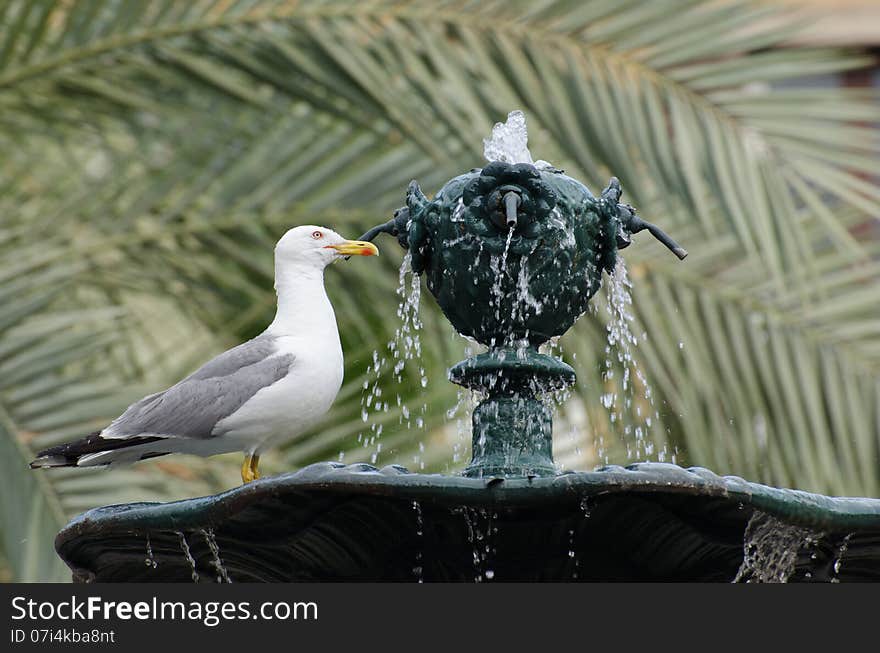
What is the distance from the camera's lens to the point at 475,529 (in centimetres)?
303

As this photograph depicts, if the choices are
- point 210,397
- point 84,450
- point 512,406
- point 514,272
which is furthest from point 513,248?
point 84,450

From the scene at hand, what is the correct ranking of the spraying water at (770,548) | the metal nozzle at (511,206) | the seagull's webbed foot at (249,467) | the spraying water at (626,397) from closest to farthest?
the spraying water at (770,548) → the metal nozzle at (511,206) → the seagull's webbed foot at (249,467) → the spraying water at (626,397)

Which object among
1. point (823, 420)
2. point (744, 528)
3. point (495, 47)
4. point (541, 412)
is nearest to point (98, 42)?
point (495, 47)

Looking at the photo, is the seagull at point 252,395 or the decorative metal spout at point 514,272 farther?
the seagull at point 252,395

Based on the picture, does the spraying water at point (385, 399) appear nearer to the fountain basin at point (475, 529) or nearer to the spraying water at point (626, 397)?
the spraying water at point (626, 397)

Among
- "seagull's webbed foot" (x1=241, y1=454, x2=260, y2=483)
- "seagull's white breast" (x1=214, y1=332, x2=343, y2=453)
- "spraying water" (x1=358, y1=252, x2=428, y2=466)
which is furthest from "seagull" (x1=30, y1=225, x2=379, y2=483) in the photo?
"spraying water" (x1=358, y1=252, x2=428, y2=466)

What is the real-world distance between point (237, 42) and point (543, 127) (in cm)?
115

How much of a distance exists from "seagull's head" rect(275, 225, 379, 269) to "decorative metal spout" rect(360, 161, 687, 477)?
1.08m

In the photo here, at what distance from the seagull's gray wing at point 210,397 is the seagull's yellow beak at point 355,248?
0.31 metres

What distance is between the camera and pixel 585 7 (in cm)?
672

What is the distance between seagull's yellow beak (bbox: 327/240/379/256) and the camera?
14.5ft

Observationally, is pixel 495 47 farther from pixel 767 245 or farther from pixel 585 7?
pixel 767 245

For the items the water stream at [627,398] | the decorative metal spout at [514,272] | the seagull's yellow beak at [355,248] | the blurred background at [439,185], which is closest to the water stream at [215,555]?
the decorative metal spout at [514,272]

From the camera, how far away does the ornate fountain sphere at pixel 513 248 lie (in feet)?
10.9
